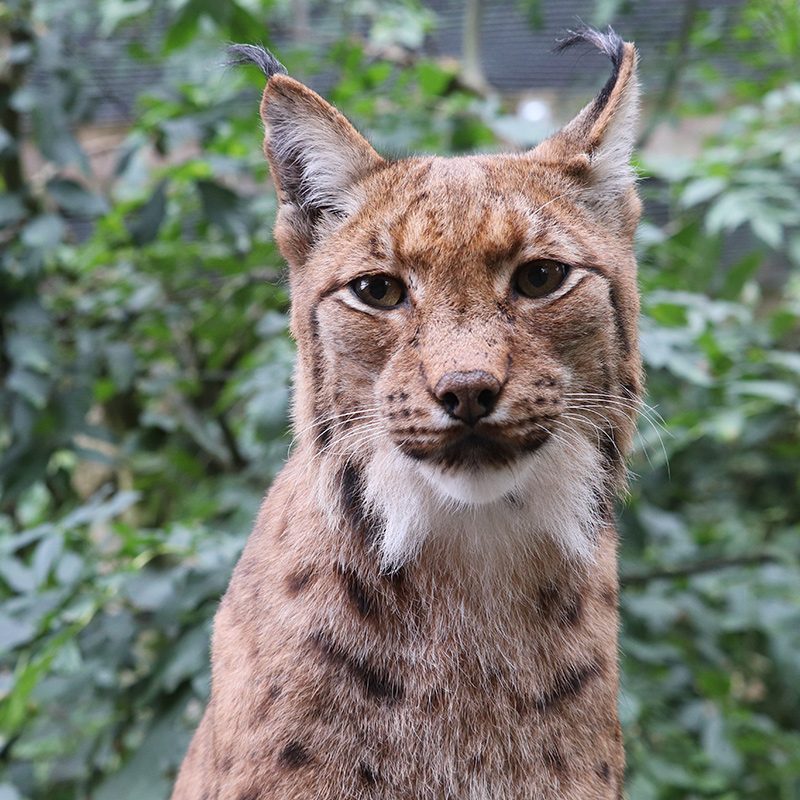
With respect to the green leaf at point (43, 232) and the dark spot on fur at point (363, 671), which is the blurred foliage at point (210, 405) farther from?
the dark spot on fur at point (363, 671)

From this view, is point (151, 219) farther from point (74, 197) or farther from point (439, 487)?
point (439, 487)

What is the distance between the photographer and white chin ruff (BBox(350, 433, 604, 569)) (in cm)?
214

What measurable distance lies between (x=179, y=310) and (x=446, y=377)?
9.00 ft

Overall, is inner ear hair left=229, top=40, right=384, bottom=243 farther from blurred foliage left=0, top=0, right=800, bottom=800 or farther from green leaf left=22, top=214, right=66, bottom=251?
green leaf left=22, top=214, right=66, bottom=251

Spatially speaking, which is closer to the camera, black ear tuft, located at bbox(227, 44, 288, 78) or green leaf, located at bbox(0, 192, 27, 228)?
black ear tuft, located at bbox(227, 44, 288, 78)

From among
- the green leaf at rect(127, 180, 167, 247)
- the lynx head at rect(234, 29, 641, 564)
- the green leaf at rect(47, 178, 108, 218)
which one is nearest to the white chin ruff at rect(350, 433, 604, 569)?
the lynx head at rect(234, 29, 641, 564)

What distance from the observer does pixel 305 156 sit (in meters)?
2.38

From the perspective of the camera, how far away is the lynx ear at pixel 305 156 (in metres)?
2.30

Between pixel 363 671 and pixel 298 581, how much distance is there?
24 cm

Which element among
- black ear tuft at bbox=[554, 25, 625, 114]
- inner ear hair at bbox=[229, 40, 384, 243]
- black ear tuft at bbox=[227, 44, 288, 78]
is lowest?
inner ear hair at bbox=[229, 40, 384, 243]

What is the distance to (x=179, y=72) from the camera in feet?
16.0

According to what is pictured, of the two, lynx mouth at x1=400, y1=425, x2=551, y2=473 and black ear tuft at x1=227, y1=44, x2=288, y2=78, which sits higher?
black ear tuft at x1=227, y1=44, x2=288, y2=78

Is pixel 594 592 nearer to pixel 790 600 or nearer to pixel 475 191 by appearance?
pixel 475 191

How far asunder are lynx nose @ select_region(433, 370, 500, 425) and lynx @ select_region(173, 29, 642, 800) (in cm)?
5
